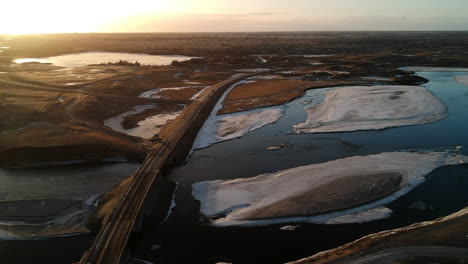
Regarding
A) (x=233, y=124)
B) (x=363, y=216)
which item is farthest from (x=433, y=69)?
(x=363, y=216)

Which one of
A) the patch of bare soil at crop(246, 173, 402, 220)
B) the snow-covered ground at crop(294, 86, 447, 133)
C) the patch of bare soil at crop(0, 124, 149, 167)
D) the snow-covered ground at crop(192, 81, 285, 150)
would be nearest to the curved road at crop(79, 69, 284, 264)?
the snow-covered ground at crop(192, 81, 285, 150)

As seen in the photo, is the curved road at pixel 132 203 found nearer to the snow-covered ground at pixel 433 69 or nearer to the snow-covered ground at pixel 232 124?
the snow-covered ground at pixel 232 124

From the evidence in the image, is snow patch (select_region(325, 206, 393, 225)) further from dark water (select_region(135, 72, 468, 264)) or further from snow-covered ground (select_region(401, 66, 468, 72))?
snow-covered ground (select_region(401, 66, 468, 72))

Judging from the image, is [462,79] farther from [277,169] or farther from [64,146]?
[64,146]

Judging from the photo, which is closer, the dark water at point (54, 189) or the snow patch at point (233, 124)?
the dark water at point (54, 189)

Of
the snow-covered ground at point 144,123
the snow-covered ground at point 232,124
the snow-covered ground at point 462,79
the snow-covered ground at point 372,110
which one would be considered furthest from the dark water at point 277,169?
the snow-covered ground at point 462,79
